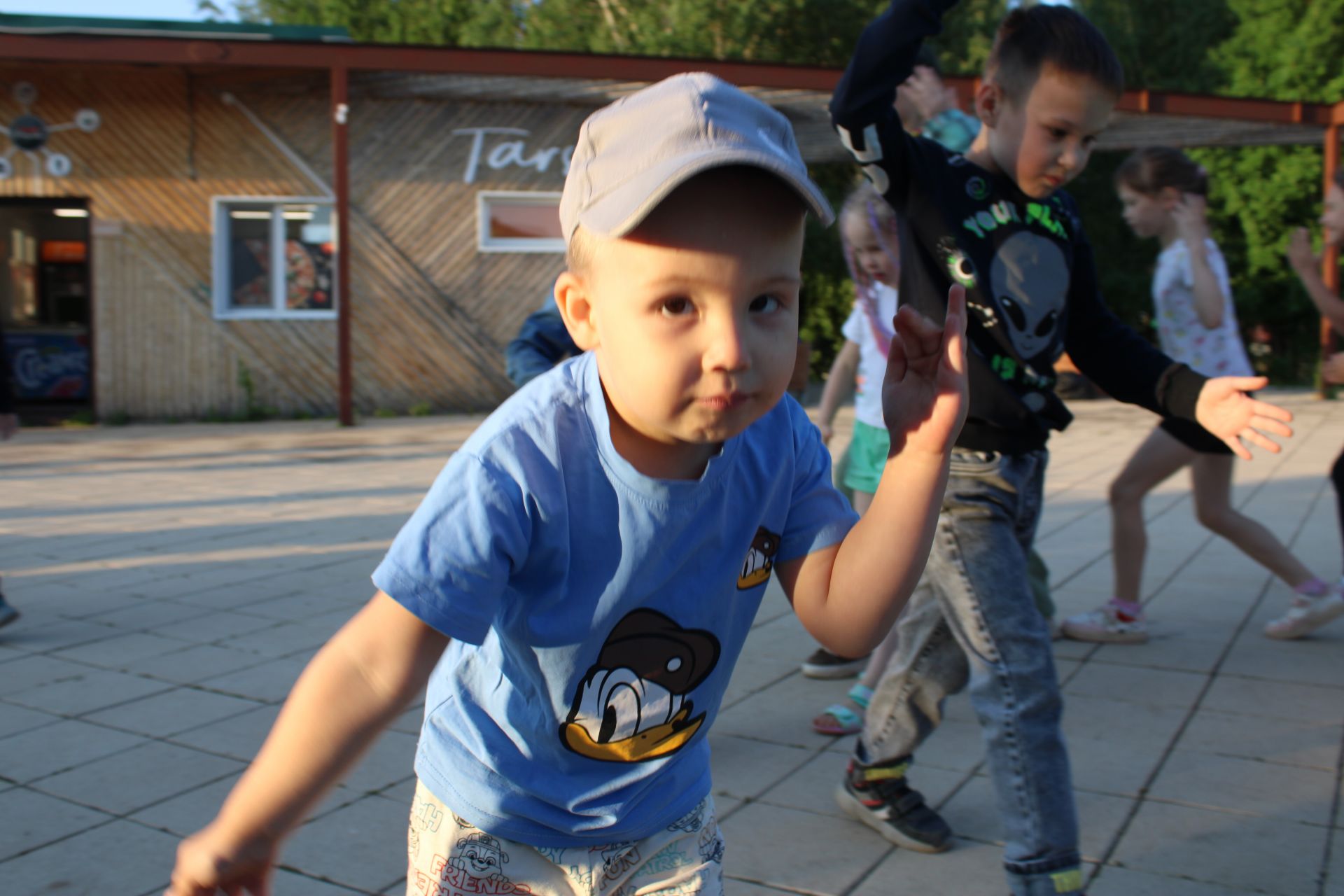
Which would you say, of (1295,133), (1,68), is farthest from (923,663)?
(1295,133)

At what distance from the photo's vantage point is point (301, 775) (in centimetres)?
133

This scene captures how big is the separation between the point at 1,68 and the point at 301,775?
15.2 meters

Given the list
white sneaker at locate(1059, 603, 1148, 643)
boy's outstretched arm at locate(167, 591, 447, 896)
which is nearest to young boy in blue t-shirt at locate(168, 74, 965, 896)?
boy's outstretched arm at locate(167, 591, 447, 896)

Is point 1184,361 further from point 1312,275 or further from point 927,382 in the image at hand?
point 927,382

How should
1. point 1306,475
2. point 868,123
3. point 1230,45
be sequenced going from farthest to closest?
1. point 1230,45
2. point 1306,475
3. point 868,123

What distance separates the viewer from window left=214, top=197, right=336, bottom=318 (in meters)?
14.9

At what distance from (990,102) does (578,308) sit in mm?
1570

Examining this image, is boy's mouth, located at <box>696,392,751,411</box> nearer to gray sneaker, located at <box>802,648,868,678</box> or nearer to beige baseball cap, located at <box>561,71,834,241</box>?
beige baseball cap, located at <box>561,71,834,241</box>

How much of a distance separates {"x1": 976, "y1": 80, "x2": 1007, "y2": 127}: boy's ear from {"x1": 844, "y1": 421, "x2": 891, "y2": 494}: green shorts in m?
1.36

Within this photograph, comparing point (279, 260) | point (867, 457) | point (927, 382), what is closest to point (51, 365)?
point (279, 260)

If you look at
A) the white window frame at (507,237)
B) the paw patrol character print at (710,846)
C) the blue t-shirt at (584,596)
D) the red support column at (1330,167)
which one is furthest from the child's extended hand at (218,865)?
the red support column at (1330,167)

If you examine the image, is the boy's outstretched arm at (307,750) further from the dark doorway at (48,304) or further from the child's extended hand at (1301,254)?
the dark doorway at (48,304)

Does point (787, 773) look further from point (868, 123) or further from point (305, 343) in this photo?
point (305, 343)

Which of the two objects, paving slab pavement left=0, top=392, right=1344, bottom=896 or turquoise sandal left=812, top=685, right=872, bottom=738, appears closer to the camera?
paving slab pavement left=0, top=392, right=1344, bottom=896
